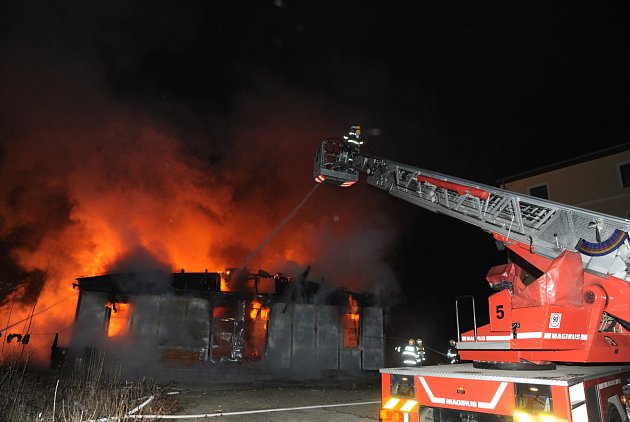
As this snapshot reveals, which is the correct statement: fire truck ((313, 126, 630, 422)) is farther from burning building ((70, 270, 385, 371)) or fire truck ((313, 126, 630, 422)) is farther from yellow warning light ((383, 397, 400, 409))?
burning building ((70, 270, 385, 371))

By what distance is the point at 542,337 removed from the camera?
447cm

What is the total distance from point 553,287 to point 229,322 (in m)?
12.3

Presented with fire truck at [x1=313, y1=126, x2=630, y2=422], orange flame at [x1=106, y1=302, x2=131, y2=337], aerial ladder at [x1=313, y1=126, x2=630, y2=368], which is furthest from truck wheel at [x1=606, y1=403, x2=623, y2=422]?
orange flame at [x1=106, y1=302, x2=131, y2=337]

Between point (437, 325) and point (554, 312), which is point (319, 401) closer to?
point (554, 312)

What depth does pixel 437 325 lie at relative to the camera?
2852 centimetres

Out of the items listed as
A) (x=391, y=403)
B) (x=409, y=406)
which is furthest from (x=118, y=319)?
(x=409, y=406)

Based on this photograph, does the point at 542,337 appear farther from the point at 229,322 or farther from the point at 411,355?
the point at 229,322

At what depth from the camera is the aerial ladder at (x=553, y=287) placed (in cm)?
456

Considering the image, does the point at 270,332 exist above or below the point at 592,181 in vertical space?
below

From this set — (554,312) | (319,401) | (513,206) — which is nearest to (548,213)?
(513,206)

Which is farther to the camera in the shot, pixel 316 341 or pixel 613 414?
pixel 316 341

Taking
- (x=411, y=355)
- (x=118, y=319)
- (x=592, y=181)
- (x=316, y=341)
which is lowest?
(x=411, y=355)

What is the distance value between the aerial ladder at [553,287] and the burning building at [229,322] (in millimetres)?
10759

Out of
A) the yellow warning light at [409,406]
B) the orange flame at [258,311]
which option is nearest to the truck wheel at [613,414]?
the yellow warning light at [409,406]
